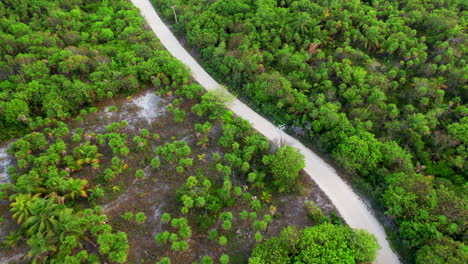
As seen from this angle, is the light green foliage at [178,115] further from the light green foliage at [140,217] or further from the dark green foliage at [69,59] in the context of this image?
the light green foliage at [140,217]

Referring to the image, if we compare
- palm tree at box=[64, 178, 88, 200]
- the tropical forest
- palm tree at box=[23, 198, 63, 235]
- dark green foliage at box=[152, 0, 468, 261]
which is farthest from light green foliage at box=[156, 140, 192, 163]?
palm tree at box=[23, 198, 63, 235]

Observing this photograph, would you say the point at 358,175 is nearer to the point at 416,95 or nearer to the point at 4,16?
the point at 416,95

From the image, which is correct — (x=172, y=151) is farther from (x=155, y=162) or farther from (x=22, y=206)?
(x=22, y=206)

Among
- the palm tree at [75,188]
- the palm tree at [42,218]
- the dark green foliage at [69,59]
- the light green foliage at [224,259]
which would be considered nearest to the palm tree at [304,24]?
the dark green foliage at [69,59]

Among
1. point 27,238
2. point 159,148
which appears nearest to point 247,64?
point 159,148

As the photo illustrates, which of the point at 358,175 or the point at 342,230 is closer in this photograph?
the point at 342,230

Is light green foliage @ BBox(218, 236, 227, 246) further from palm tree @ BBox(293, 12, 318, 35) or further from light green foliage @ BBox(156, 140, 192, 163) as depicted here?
palm tree @ BBox(293, 12, 318, 35)
